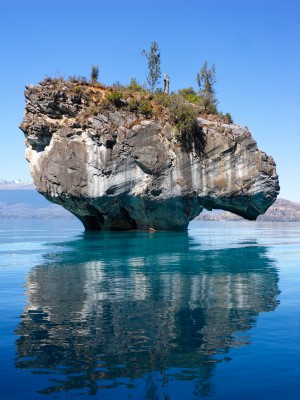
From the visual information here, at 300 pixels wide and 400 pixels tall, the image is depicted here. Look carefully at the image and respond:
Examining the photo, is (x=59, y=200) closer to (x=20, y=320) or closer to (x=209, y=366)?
(x=20, y=320)

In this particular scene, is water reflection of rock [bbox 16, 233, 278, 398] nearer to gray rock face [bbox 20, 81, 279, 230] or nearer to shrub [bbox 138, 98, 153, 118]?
gray rock face [bbox 20, 81, 279, 230]

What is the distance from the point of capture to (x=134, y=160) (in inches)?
1742

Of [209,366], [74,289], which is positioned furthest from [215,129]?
[209,366]

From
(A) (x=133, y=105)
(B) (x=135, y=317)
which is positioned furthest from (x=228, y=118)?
(B) (x=135, y=317)

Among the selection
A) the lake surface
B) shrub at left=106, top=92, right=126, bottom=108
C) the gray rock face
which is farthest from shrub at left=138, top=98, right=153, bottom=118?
the lake surface

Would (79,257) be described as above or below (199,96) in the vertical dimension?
below

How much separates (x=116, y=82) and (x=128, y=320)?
40.7 meters

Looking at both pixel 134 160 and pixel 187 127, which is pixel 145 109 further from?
pixel 134 160

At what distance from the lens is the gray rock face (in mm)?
43188

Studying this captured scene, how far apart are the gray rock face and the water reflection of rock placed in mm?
21332

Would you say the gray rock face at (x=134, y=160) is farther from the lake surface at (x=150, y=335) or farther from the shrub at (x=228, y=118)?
the lake surface at (x=150, y=335)

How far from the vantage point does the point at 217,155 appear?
43.5 m

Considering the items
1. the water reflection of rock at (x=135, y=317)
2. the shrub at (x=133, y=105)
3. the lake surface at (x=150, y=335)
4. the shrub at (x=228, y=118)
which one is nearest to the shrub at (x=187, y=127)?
the shrub at (x=228, y=118)

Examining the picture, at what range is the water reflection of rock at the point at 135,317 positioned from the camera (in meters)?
8.43
